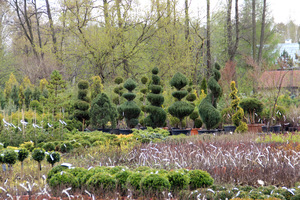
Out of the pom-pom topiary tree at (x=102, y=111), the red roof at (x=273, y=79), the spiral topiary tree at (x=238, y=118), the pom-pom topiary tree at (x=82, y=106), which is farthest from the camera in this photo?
the red roof at (x=273, y=79)

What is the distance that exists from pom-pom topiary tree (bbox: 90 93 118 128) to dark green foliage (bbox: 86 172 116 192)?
7393 mm

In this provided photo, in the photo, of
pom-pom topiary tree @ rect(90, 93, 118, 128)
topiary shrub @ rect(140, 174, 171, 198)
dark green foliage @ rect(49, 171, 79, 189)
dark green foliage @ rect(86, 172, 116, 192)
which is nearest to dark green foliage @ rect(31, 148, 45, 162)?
dark green foliage @ rect(49, 171, 79, 189)

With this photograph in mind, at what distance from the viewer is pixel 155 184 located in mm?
3686

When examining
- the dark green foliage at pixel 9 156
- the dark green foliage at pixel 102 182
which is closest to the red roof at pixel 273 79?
the dark green foliage at pixel 102 182

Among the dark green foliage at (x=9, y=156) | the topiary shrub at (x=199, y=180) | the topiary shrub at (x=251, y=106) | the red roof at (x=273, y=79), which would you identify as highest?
the red roof at (x=273, y=79)

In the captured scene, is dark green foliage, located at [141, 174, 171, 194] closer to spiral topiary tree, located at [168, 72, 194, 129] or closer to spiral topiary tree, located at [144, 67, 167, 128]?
spiral topiary tree, located at [168, 72, 194, 129]

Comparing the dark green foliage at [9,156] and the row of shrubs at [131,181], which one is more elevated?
the dark green foliage at [9,156]

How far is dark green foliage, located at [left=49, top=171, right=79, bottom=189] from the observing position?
404 centimetres

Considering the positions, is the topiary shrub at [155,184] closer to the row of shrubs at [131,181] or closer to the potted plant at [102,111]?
the row of shrubs at [131,181]

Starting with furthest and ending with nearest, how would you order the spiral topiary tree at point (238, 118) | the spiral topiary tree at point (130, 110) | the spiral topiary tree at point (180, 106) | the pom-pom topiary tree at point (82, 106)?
the pom-pom topiary tree at point (82, 106)
the spiral topiary tree at point (130, 110)
the spiral topiary tree at point (180, 106)
the spiral topiary tree at point (238, 118)

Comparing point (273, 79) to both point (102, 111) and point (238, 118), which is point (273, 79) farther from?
point (102, 111)

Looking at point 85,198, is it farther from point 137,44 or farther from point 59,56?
point 59,56

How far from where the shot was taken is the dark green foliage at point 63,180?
404cm

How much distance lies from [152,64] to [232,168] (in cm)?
1471
